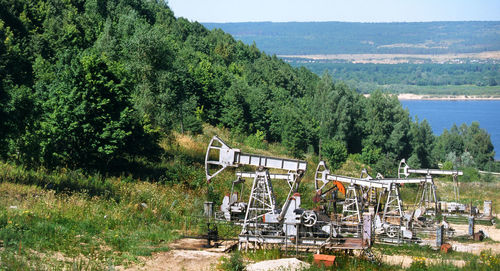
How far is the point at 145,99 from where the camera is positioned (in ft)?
122

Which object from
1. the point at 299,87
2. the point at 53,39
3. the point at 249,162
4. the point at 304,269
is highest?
the point at 299,87

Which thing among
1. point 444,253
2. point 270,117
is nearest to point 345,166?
point 270,117

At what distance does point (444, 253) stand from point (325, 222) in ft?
19.4

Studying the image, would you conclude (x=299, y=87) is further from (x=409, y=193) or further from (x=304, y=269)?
(x=304, y=269)

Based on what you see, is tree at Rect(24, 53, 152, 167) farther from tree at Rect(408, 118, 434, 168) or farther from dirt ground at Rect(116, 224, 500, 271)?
tree at Rect(408, 118, 434, 168)

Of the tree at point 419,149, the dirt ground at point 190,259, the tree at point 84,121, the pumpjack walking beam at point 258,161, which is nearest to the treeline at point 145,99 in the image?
the tree at point 84,121

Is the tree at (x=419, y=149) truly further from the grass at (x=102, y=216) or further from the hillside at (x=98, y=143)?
the grass at (x=102, y=216)

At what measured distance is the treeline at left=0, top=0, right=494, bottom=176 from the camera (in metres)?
26.4

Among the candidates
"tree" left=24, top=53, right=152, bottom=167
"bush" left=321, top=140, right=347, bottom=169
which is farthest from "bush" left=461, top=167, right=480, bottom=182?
"tree" left=24, top=53, right=152, bottom=167

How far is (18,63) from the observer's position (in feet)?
148

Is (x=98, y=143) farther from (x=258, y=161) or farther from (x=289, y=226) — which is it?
(x=289, y=226)

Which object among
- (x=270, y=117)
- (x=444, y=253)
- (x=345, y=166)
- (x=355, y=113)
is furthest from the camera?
(x=355, y=113)

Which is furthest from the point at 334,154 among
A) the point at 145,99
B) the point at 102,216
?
the point at 102,216

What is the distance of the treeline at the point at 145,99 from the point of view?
2644 centimetres
